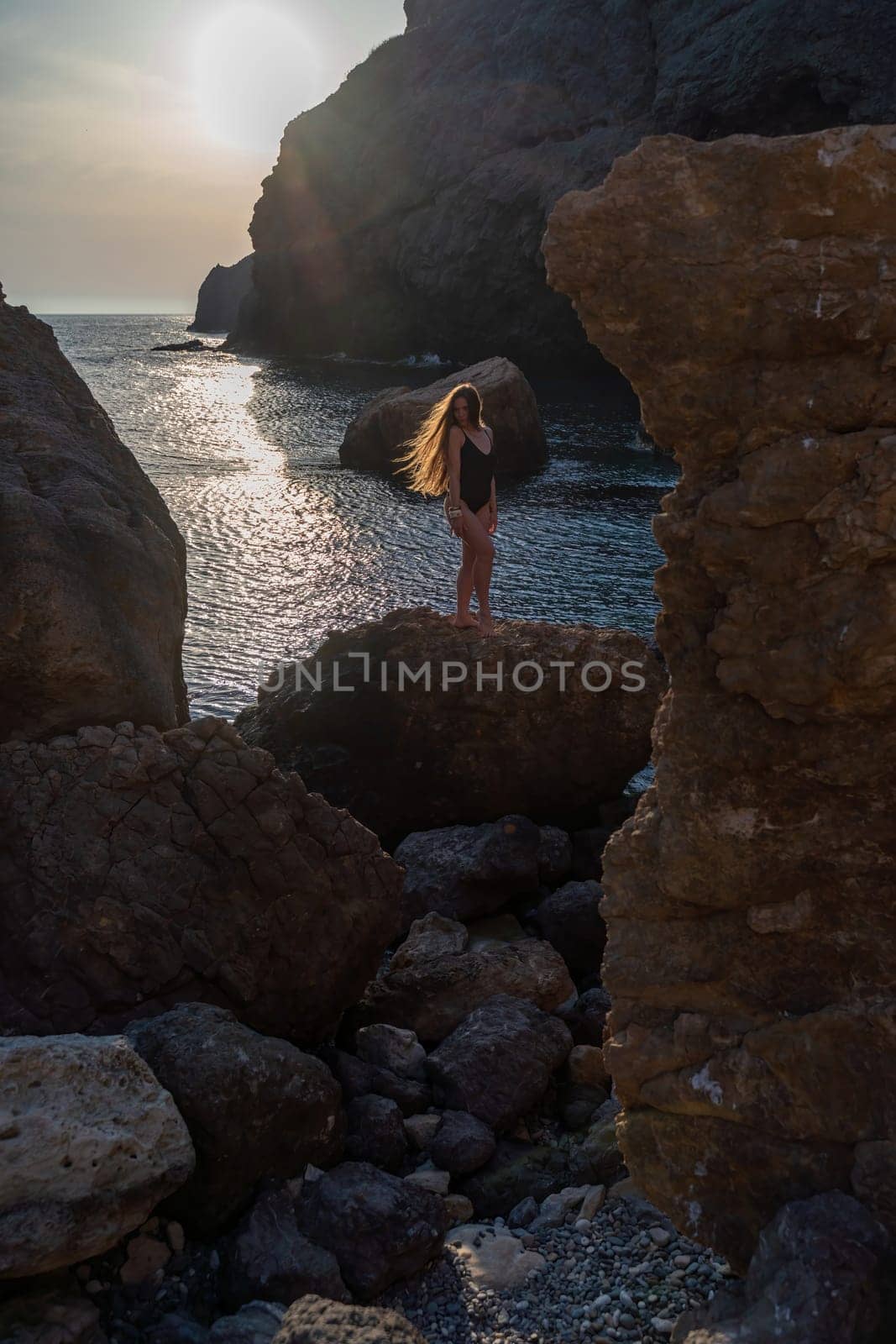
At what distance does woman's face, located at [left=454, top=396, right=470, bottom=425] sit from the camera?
10359 mm

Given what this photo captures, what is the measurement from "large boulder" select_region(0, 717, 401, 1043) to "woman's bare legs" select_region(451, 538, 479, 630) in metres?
3.53

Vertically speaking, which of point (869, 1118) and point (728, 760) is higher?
point (728, 760)

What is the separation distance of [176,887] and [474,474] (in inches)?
205

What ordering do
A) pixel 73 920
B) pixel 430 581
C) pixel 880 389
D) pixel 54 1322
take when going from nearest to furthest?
pixel 880 389
pixel 54 1322
pixel 73 920
pixel 430 581

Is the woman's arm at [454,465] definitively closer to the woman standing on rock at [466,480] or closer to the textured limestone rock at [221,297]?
the woman standing on rock at [466,480]

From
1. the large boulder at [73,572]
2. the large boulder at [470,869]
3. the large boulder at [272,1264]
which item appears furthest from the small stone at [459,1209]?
the large boulder at [73,572]

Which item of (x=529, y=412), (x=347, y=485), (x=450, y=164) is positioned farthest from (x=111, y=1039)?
(x=450, y=164)

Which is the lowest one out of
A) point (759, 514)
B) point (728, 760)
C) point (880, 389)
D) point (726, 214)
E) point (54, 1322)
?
point (54, 1322)

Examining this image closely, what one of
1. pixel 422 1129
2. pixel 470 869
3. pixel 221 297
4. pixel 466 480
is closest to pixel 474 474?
pixel 466 480

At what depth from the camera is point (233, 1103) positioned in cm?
538

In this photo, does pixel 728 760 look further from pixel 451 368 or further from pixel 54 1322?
pixel 451 368

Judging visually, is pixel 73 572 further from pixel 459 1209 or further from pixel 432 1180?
pixel 459 1209

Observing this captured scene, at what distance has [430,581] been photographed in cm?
1828

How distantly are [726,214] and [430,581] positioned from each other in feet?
46.2
